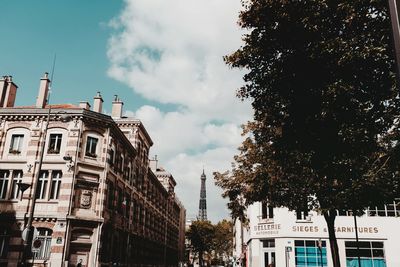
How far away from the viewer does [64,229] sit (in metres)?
23.5

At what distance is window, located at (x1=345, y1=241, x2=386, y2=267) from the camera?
31.3 metres

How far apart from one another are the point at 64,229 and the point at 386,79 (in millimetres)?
21554

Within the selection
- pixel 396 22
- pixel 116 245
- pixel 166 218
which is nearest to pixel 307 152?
pixel 396 22

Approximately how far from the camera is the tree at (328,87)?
35.6 ft

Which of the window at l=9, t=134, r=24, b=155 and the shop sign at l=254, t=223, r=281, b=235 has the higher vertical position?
the window at l=9, t=134, r=24, b=155

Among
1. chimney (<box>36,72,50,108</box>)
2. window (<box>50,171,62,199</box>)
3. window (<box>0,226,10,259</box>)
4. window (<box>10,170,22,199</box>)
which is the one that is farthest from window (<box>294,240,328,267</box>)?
chimney (<box>36,72,50,108</box>)

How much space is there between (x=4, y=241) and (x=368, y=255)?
30722mm

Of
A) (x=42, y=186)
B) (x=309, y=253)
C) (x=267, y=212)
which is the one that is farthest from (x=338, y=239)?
(x=42, y=186)

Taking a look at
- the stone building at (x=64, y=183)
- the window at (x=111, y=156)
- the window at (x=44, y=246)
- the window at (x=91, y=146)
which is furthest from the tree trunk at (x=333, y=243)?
the window at (x=44, y=246)

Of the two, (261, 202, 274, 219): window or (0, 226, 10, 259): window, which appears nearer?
(0, 226, 10, 259): window

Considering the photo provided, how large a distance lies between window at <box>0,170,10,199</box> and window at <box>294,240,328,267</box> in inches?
1017

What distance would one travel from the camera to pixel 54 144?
26031 millimetres

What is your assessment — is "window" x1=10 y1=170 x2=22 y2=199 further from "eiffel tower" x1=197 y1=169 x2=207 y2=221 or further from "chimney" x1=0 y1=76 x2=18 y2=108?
"eiffel tower" x1=197 y1=169 x2=207 y2=221

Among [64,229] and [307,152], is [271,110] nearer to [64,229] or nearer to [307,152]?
[307,152]
